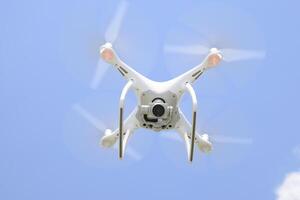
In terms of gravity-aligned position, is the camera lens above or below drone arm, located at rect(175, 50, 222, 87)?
below

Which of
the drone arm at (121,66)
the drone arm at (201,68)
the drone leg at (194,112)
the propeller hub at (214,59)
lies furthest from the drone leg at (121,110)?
the propeller hub at (214,59)

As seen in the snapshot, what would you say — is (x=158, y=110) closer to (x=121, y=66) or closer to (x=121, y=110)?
(x=121, y=66)

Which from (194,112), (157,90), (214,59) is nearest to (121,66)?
(157,90)

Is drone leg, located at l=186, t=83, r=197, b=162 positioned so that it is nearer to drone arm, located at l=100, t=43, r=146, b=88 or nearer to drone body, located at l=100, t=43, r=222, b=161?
drone body, located at l=100, t=43, r=222, b=161

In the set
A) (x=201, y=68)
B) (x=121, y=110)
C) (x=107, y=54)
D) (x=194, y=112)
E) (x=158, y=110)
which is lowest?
Answer: (x=121, y=110)

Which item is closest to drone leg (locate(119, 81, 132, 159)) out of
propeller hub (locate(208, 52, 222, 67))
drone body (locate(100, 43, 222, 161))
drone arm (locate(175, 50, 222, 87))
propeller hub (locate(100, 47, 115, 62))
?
drone body (locate(100, 43, 222, 161))

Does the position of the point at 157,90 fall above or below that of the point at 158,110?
above

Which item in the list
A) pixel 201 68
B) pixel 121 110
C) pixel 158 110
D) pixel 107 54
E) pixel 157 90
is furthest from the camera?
pixel 201 68

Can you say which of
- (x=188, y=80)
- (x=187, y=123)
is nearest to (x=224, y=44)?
(x=188, y=80)

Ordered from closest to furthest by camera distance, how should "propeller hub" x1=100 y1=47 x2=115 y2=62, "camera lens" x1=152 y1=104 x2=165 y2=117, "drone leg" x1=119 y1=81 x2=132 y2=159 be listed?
"drone leg" x1=119 y1=81 x2=132 y2=159 < "propeller hub" x1=100 y1=47 x2=115 y2=62 < "camera lens" x1=152 y1=104 x2=165 y2=117

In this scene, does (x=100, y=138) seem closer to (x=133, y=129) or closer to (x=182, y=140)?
(x=133, y=129)

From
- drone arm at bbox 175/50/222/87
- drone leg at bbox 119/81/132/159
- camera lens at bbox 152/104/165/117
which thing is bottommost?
drone leg at bbox 119/81/132/159
